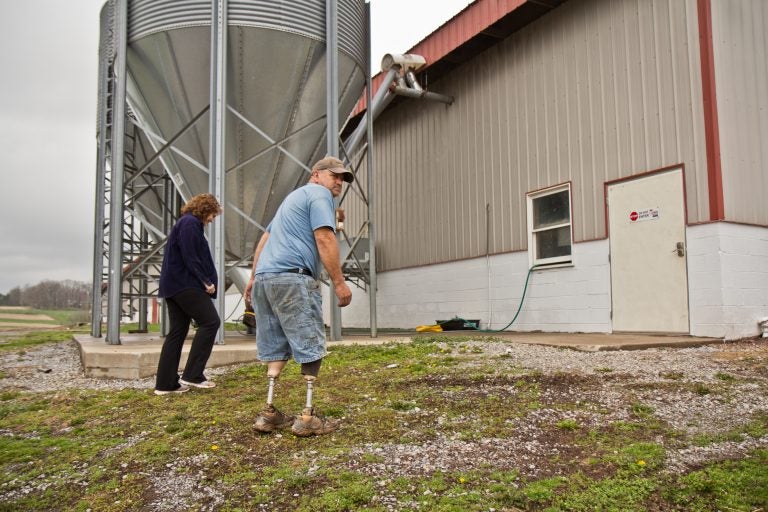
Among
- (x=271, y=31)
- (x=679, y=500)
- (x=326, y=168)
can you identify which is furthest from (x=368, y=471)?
(x=271, y=31)

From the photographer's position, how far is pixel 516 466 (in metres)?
3.14

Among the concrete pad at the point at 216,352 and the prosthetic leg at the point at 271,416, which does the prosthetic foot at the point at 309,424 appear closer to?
the prosthetic leg at the point at 271,416

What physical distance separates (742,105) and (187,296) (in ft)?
24.4

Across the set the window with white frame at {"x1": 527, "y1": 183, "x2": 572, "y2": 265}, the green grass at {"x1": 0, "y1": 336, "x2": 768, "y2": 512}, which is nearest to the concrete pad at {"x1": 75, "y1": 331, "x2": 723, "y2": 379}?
the green grass at {"x1": 0, "y1": 336, "x2": 768, "y2": 512}

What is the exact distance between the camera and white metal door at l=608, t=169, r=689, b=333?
8016 mm

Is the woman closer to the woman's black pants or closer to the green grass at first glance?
the woman's black pants

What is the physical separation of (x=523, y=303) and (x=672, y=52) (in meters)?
4.55

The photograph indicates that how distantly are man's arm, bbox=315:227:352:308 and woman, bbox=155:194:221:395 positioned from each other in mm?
1837

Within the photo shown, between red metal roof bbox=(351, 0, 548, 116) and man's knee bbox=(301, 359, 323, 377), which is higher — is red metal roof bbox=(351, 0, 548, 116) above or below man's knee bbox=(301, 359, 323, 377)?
above

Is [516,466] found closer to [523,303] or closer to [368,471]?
[368,471]

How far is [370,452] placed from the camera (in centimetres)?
339

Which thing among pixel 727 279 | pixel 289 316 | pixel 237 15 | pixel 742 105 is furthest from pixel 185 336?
pixel 742 105

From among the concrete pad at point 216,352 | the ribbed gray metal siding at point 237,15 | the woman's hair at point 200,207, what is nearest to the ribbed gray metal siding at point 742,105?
the concrete pad at point 216,352

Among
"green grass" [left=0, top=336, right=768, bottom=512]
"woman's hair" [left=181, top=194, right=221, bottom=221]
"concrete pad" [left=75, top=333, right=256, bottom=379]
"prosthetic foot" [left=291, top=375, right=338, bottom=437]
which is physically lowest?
"green grass" [left=0, top=336, right=768, bottom=512]
